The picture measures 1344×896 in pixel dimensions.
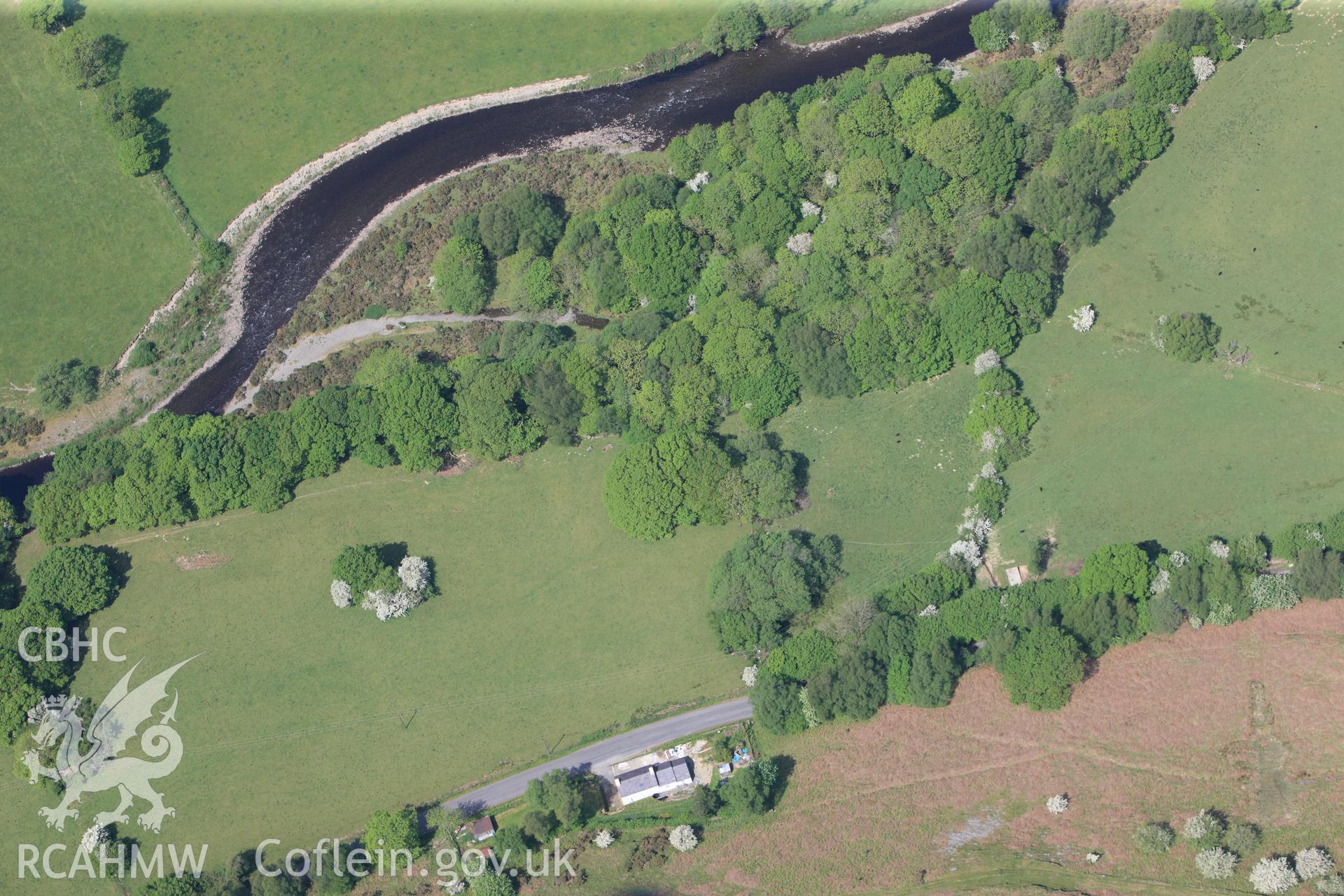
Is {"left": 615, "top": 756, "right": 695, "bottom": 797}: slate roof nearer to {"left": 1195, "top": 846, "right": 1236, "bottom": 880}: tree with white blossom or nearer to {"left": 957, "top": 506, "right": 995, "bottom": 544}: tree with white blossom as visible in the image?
{"left": 957, "top": 506, "right": 995, "bottom": 544}: tree with white blossom

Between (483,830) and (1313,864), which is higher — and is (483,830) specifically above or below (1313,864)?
above

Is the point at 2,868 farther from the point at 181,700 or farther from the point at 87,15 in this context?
the point at 87,15

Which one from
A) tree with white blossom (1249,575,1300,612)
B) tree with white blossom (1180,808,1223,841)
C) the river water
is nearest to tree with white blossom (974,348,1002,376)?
tree with white blossom (1249,575,1300,612)

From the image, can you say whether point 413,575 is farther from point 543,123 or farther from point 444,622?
point 543,123

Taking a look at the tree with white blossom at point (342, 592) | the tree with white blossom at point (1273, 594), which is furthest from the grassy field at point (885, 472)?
the tree with white blossom at point (342, 592)

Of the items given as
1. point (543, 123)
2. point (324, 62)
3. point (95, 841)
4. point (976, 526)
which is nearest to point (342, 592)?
point (95, 841)
